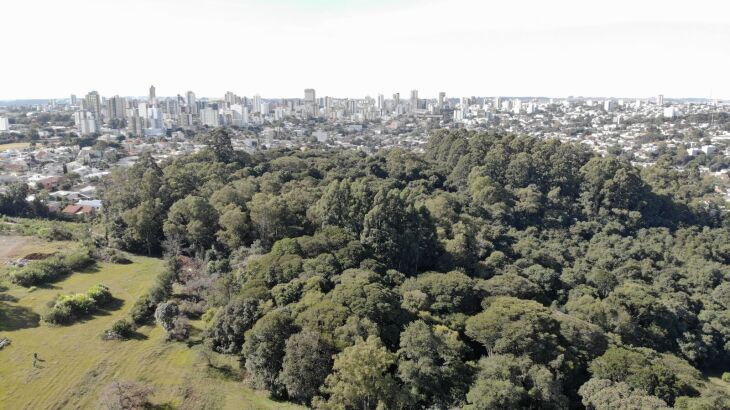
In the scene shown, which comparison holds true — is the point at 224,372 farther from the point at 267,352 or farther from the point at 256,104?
the point at 256,104

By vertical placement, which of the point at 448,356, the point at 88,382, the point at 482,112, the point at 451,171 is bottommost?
the point at 88,382

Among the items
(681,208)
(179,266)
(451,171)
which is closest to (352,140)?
(451,171)

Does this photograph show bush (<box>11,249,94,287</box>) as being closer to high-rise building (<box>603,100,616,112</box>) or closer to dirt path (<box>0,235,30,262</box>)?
dirt path (<box>0,235,30,262</box>)

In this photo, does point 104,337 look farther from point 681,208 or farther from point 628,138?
point 628,138

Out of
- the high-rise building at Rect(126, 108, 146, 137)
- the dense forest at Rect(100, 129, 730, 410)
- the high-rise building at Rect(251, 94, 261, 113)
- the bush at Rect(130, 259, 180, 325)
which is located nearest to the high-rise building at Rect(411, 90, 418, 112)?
the high-rise building at Rect(251, 94, 261, 113)

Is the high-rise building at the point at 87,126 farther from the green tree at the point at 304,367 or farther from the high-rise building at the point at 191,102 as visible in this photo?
the green tree at the point at 304,367

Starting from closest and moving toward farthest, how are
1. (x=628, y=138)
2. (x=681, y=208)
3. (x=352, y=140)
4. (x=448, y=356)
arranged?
(x=448, y=356), (x=681, y=208), (x=628, y=138), (x=352, y=140)

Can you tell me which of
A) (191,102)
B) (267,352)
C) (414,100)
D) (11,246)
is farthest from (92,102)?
(267,352)
